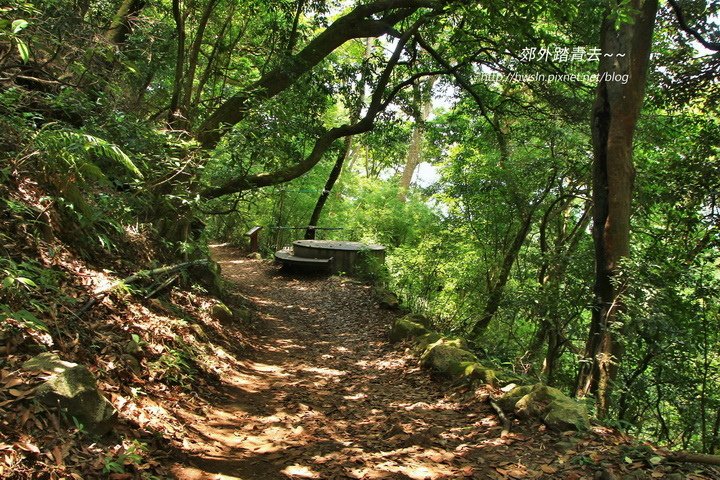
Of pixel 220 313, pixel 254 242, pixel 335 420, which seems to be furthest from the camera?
pixel 254 242

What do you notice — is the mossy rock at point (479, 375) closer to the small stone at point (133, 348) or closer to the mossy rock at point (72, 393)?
the small stone at point (133, 348)

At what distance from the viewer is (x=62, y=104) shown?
13.9 ft

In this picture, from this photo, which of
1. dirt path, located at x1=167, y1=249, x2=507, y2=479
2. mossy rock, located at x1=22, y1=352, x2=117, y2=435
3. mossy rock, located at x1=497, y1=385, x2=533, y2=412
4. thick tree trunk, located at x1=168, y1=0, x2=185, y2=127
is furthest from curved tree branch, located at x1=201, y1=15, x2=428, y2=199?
mossy rock, located at x1=497, y1=385, x2=533, y2=412

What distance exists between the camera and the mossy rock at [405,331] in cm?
706

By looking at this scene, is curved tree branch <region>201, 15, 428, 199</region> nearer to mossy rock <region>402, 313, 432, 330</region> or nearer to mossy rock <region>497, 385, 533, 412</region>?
mossy rock <region>402, 313, 432, 330</region>

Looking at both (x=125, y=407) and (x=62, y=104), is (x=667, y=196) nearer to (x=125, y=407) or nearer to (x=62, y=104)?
(x=125, y=407)

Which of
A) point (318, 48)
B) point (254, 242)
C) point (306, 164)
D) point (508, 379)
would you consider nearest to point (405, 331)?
point (508, 379)

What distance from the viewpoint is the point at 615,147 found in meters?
5.23

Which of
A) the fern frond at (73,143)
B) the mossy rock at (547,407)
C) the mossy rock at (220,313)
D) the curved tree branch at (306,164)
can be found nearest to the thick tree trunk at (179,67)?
the curved tree branch at (306,164)

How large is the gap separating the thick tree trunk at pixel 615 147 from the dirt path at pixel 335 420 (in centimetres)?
185

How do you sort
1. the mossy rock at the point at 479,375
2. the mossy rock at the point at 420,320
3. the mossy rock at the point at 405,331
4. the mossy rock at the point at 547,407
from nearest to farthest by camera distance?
the mossy rock at the point at 547,407
the mossy rock at the point at 479,375
the mossy rock at the point at 405,331
the mossy rock at the point at 420,320

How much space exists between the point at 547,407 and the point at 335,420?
199 cm

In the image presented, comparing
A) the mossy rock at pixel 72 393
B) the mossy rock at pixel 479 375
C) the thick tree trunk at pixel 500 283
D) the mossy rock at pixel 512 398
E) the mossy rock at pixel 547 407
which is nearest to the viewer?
the mossy rock at pixel 72 393

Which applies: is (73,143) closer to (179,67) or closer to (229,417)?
(229,417)
